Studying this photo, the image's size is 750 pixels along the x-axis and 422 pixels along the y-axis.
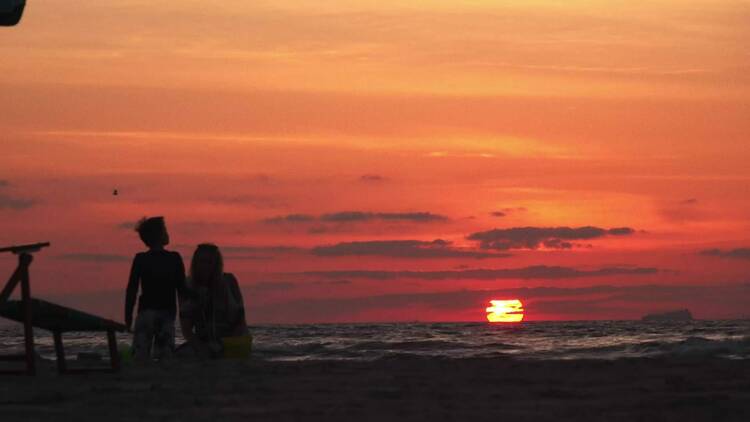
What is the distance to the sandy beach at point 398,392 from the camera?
25.2 ft

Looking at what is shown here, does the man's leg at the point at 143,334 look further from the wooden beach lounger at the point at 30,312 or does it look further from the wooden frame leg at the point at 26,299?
the wooden frame leg at the point at 26,299

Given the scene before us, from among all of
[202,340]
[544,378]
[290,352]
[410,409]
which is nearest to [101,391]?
[410,409]

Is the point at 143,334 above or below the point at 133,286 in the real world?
below

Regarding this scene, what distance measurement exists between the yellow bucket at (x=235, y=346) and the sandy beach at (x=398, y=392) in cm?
243

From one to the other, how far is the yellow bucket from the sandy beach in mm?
2433

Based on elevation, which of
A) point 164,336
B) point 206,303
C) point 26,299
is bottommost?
point 164,336

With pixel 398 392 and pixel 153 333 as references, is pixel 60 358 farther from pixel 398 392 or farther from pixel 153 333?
pixel 398 392

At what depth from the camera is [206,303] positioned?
1487 cm

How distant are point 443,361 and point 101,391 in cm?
501

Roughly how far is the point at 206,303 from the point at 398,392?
20.0 feet

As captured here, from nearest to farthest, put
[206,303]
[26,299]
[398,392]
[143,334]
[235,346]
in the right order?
[398,392] < [26,299] < [143,334] < [206,303] < [235,346]

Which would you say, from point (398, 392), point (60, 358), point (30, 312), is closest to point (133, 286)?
point (60, 358)

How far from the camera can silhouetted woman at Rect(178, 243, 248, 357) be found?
14.7m

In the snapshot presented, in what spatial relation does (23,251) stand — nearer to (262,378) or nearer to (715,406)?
(262,378)
